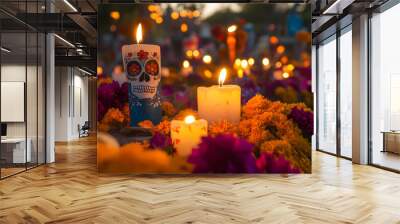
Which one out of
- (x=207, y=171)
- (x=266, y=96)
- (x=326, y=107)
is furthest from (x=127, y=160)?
(x=326, y=107)

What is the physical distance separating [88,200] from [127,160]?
155cm

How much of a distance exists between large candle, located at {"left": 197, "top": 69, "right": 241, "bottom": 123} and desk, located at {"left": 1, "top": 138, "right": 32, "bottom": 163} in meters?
2.77

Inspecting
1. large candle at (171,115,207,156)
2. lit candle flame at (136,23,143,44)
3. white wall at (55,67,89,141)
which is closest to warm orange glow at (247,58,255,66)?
large candle at (171,115,207,156)

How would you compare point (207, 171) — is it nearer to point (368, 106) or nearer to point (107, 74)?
point (107, 74)

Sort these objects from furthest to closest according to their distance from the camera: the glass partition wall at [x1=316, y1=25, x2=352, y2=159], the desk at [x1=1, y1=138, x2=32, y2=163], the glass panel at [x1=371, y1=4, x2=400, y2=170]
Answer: the glass partition wall at [x1=316, y1=25, x2=352, y2=159] → the glass panel at [x1=371, y1=4, x2=400, y2=170] → the desk at [x1=1, y1=138, x2=32, y2=163]

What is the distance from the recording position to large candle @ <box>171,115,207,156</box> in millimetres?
5477

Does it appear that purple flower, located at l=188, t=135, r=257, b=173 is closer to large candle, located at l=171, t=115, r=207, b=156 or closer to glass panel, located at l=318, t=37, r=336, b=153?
Result: large candle, located at l=171, t=115, r=207, b=156

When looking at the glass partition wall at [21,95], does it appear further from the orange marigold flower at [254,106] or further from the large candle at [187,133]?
the orange marigold flower at [254,106]

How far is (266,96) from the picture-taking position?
552cm

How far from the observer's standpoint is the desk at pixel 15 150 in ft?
18.6

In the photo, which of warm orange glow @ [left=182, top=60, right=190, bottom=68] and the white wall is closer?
warm orange glow @ [left=182, top=60, right=190, bottom=68]

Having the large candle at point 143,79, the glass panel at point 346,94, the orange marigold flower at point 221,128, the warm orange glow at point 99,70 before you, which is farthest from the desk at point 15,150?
the glass panel at point 346,94

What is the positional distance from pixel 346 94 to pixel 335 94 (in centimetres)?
63

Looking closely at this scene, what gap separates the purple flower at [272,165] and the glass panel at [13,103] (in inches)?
138
